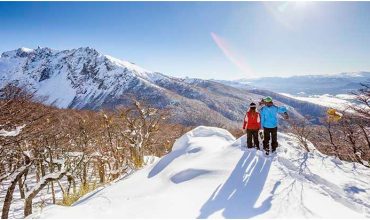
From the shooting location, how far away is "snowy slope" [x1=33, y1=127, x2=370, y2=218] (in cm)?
833

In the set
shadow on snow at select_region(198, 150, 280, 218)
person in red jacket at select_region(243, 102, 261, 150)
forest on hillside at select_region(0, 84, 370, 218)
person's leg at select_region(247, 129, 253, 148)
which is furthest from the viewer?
forest on hillside at select_region(0, 84, 370, 218)

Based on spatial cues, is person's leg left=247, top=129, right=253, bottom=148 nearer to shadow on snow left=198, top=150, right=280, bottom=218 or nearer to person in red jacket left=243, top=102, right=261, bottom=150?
person in red jacket left=243, top=102, right=261, bottom=150

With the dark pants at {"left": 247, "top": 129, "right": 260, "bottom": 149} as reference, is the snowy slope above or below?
below

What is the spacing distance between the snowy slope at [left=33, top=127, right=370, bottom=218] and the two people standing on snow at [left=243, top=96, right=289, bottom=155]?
0.58 m

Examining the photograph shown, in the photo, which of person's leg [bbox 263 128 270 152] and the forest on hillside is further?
the forest on hillside

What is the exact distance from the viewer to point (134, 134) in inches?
1299

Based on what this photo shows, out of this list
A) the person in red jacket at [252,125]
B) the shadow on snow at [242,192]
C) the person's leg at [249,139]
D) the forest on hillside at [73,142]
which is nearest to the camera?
the shadow on snow at [242,192]

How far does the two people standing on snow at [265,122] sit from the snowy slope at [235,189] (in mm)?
575

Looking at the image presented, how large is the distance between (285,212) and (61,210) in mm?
5594

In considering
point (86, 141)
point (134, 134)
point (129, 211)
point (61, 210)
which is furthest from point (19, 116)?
point (86, 141)

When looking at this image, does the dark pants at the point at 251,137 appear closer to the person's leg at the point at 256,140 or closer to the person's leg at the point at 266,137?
the person's leg at the point at 256,140

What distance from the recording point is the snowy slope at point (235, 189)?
27.3ft

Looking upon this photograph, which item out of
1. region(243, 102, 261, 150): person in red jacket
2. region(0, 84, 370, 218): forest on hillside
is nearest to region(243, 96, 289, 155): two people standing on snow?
region(243, 102, 261, 150): person in red jacket

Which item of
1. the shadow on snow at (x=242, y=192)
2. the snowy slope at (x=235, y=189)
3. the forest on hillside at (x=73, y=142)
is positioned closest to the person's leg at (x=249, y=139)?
the snowy slope at (x=235, y=189)
